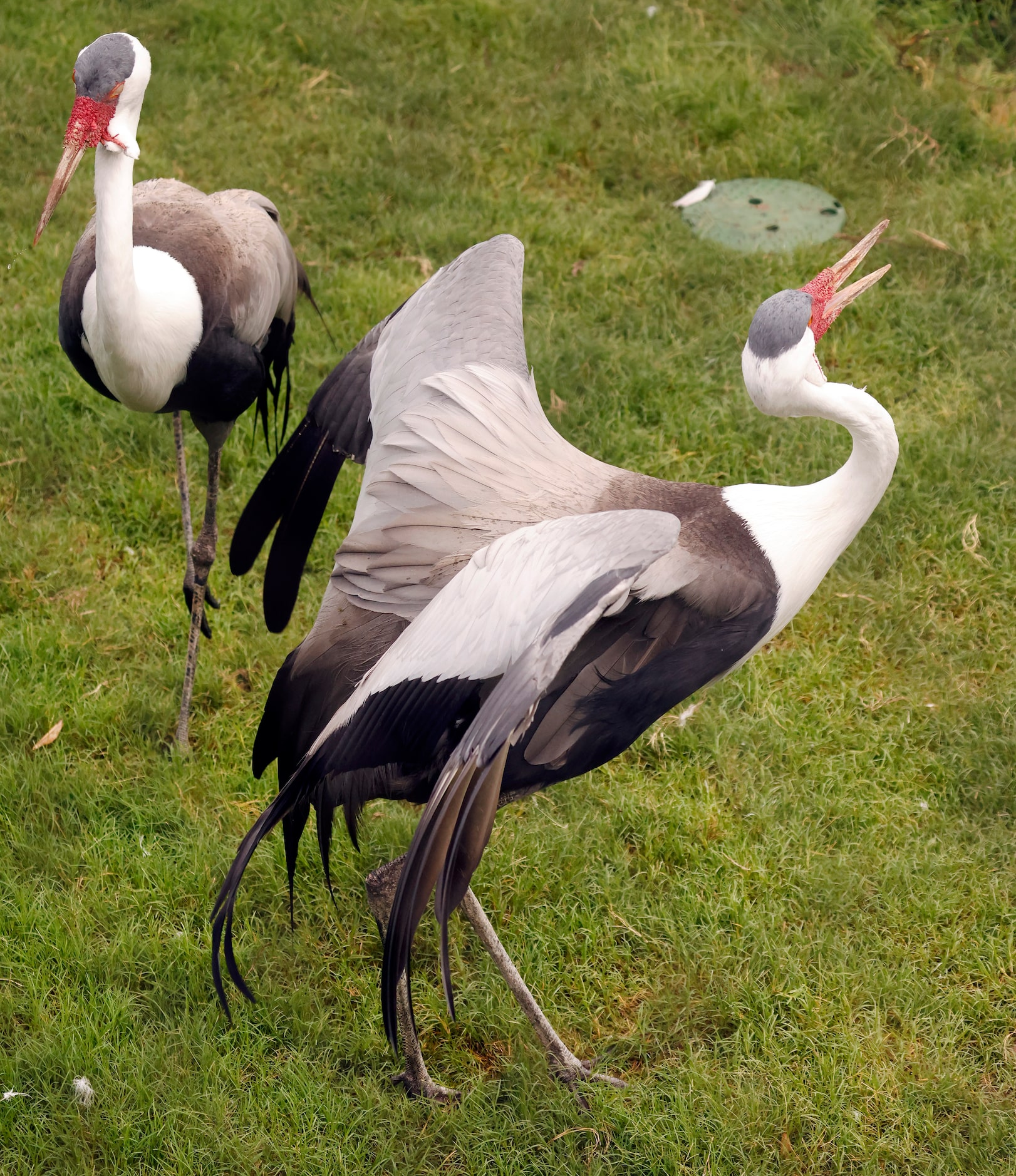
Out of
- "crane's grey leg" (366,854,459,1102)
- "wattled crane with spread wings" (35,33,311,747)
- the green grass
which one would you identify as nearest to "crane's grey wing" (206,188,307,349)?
"wattled crane with spread wings" (35,33,311,747)

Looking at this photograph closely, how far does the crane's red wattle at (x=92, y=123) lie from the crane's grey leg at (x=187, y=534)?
0.85m

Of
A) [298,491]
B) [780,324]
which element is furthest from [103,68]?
[780,324]

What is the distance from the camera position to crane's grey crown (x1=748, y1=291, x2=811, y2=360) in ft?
8.28

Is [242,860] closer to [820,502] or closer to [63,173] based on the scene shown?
[820,502]

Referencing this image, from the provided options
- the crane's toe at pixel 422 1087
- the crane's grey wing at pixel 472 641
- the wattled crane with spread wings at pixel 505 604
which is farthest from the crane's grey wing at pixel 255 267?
the crane's toe at pixel 422 1087

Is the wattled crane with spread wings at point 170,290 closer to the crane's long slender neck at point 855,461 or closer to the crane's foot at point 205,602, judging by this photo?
the crane's foot at point 205,602

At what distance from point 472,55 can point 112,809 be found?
4191 mm

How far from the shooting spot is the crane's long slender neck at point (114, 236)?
9.82ft

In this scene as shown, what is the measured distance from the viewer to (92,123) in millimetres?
2990

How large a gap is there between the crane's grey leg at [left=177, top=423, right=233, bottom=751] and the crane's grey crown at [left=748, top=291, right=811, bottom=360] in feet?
5.35

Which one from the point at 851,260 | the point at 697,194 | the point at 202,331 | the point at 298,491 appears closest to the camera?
the point at 851,260

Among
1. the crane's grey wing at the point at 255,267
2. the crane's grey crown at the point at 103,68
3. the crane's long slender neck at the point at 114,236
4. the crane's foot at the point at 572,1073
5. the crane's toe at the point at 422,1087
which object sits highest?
the crane's grey crown at the point at 103,68

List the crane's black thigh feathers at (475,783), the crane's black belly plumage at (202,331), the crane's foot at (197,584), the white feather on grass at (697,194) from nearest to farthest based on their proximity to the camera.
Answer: the crane's black thigh feathers at (475,783) < the crane's black belly plumage at (202,331) < the crane's foot at (197,584) < the white feather on grass at (697,194)

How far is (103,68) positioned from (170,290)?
52 cm
